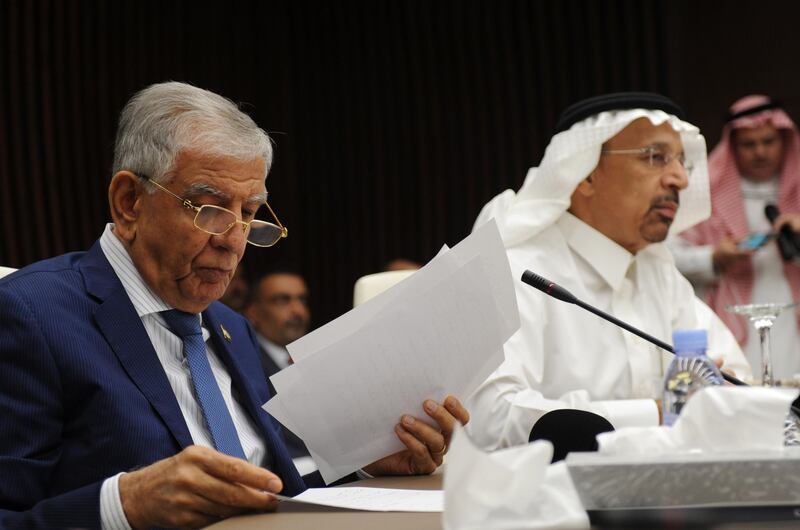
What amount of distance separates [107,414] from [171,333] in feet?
0.93

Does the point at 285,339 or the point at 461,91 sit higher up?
the point at 461,91

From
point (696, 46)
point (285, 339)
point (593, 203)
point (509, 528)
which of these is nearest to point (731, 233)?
point (593, 203)

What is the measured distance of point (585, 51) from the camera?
6133 mm

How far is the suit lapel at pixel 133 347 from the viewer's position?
5.78ft

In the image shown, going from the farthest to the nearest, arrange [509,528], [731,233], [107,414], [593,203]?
[731,233] < [593,203] < [107,414] < [509,528]

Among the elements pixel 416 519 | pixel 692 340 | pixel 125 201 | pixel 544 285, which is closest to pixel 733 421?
pixel 692 340

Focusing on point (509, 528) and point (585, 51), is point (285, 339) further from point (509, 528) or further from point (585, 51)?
point (509, 528)

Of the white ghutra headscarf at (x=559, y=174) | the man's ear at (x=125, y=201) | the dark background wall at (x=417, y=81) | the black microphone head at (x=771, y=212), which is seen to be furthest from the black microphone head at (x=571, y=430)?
the dark background wall at (x=417, y=81)

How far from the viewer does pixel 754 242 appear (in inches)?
161

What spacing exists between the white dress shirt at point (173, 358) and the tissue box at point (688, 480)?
84 cm

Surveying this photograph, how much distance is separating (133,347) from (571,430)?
2.40 feet

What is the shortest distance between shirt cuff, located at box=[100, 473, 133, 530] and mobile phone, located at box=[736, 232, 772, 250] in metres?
3.06

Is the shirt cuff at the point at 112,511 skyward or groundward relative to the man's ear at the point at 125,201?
groundward

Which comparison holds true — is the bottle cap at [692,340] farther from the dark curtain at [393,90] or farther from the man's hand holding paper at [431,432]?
the dark curtain at [393,90]
